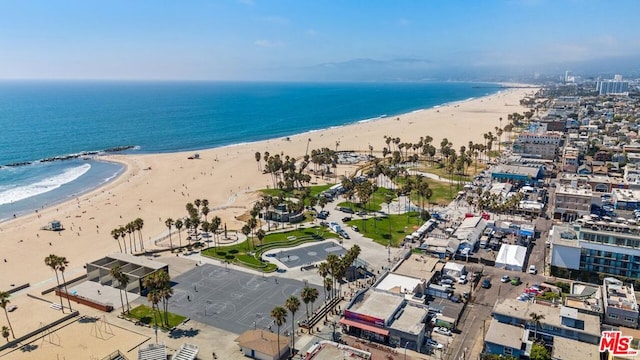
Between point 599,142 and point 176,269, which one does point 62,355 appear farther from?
point 599,142

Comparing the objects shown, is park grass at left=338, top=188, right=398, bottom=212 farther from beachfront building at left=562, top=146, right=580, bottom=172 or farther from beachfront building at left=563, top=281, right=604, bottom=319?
beachfront building at left=562, top=146, right=580, bottom=172

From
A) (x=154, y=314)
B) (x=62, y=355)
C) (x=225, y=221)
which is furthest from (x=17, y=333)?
(x=225, y=221)

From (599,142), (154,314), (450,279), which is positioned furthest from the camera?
(599,142)

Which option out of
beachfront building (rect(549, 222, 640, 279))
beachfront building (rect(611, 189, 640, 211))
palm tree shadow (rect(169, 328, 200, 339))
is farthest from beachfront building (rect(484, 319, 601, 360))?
beachfront building (rect(611, 189, 640, 211))

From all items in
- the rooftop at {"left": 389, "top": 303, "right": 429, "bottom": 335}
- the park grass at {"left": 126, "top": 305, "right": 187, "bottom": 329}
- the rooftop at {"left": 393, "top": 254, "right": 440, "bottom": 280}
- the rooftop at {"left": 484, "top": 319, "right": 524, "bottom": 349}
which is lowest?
the park grass at {"left": 126, "top": 305, "right": 187, "bottom": 329}

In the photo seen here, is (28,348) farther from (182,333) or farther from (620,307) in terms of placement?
(620,307)

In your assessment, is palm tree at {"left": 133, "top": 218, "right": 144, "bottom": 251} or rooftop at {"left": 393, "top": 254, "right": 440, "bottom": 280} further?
palm tree at {"left": 133, "top": 218, "right": 144, "bottom": 251}

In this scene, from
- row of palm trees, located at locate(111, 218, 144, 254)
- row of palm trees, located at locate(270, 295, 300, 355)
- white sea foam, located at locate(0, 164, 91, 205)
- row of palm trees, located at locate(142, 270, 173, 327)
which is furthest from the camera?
white sea foam, located at locate(0, 164, 91, 205)
